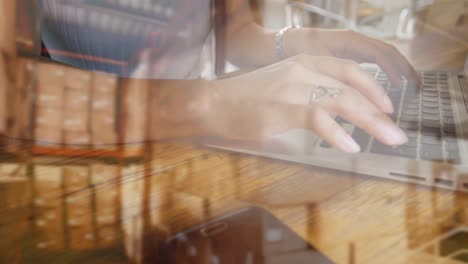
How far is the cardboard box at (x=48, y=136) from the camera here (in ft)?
1.33

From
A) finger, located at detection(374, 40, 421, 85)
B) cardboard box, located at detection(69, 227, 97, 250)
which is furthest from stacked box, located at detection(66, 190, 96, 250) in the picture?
finger, located at detection(374, 40, 421, 85)

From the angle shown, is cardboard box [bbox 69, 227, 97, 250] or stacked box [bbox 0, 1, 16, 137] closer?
cardboard box [bbox 69, 227, 97, 250]

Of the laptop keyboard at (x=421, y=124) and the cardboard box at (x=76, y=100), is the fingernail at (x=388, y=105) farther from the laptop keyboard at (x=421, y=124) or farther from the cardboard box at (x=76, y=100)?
the cardboard box at (x=76, y=100)

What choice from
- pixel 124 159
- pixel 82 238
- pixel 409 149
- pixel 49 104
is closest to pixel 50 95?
pixel 49 104

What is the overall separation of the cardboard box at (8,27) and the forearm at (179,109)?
0.51ft

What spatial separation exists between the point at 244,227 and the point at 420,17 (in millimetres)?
369

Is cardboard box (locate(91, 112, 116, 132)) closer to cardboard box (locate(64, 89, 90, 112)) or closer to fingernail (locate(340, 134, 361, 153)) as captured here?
cardboard box (locate(64, 89, 90, 112))

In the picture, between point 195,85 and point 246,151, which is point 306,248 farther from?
point 195,85

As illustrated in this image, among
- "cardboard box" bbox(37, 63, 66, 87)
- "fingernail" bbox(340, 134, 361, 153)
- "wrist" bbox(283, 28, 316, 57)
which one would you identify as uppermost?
"wrist" bbox(283, 28, 316, 57)

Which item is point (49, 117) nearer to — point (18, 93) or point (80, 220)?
point (18, 93)

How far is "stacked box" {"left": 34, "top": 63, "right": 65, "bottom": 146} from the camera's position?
16.2 inches

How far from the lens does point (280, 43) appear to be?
48cm

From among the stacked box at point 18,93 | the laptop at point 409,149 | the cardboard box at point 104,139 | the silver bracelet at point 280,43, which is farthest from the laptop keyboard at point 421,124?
the stacked box at point 18,93

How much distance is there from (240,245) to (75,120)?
28cm
